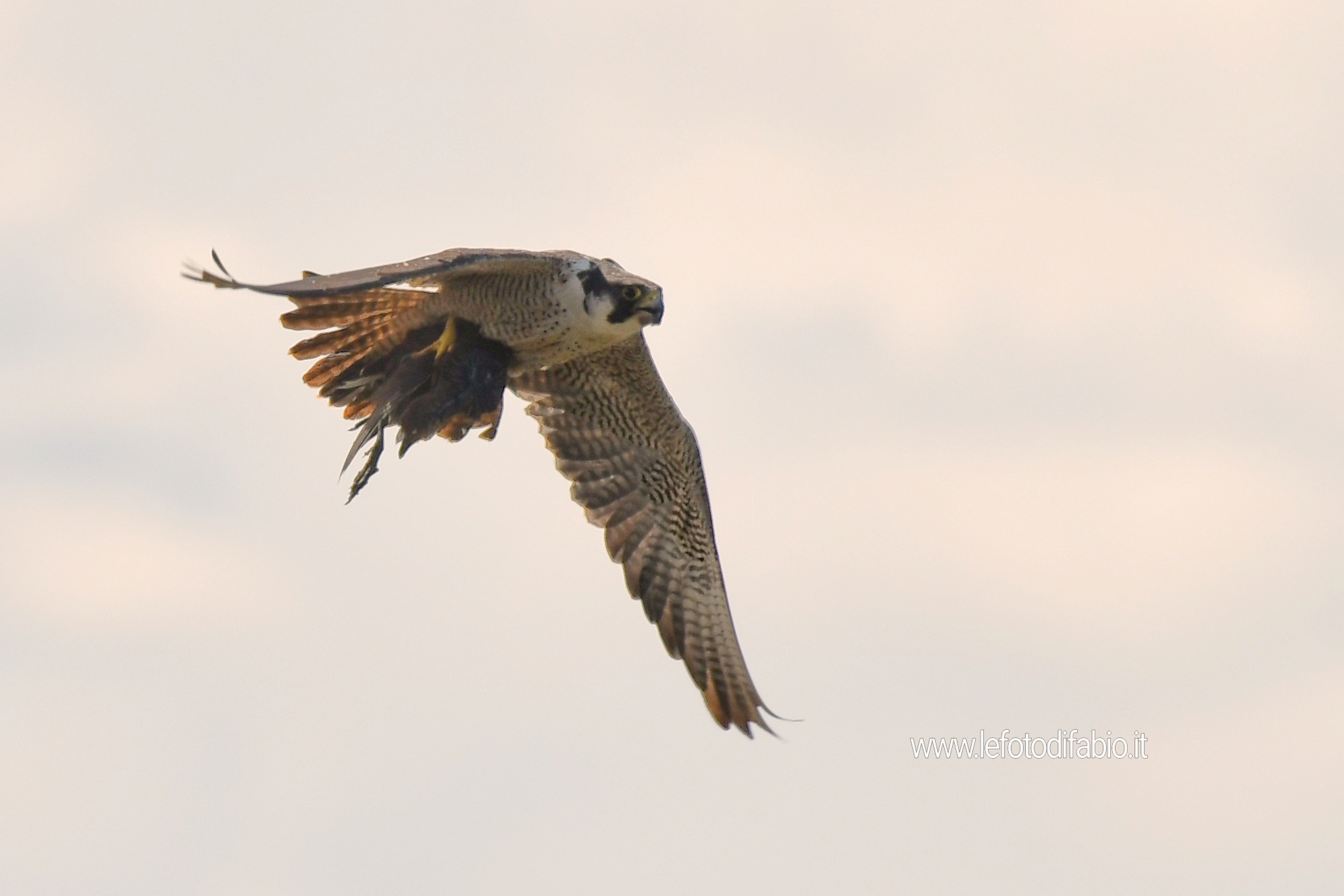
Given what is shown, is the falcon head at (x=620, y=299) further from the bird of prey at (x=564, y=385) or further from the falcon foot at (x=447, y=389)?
the falcon foot at (x=447, y=389)

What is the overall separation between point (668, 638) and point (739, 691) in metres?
0.64

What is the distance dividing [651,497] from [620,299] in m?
2.44

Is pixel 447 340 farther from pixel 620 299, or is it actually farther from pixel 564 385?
pixel 564 385

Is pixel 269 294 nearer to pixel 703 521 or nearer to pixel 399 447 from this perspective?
pixel 399 447

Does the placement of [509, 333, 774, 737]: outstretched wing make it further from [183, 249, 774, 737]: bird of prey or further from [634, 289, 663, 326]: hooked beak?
[634, 289, 663, 326]: hooked beak

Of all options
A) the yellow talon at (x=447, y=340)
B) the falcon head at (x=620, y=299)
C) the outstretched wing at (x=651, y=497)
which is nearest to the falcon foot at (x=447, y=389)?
the yellow talon at (x=447, y=340)

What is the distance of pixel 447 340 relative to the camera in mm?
12938

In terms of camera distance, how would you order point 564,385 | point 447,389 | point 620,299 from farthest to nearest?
point 564,385, point 447,389, point 620,299

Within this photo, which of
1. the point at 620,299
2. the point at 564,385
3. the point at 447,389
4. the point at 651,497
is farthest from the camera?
the point at 651,497

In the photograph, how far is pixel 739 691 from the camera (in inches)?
557

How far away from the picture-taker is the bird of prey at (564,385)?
12562mm

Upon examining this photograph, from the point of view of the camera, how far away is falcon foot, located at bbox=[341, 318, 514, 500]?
12.7 m

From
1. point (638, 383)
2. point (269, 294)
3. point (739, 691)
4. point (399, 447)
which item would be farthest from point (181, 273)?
point (739, 691)

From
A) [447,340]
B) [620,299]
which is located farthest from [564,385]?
[620,299]
